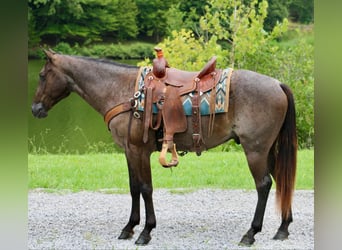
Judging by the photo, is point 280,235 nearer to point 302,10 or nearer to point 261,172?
point 261,172

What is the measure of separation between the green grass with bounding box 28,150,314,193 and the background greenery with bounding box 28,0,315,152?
0.90m

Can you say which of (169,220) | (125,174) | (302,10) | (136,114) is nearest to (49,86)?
(136,114)

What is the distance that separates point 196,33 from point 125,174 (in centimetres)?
211

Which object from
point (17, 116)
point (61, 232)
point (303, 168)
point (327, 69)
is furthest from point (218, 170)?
point (17, 116)

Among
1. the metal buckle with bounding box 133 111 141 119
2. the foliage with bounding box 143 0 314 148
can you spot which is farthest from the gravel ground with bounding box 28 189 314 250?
the foliage with bounding box 143 0 314 148

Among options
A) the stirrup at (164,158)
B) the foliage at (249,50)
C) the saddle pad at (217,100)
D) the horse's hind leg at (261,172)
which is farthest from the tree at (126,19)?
the horse's hind leg at (261,172)

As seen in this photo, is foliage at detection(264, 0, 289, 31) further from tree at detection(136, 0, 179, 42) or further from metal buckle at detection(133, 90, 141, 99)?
metal buckle at detection(133, 90, 141, 99)

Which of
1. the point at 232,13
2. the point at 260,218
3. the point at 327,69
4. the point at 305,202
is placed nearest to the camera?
the point at 327,69

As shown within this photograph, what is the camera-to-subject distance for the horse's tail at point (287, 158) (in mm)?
4262

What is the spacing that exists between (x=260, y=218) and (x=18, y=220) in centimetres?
219

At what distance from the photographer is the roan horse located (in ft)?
13.9

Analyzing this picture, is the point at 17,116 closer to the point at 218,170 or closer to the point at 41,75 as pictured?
the point at 41,75

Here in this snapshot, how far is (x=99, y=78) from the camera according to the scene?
14.9ft

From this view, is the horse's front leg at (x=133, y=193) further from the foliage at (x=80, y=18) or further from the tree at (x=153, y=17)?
the tree at (x=153, y=17)
